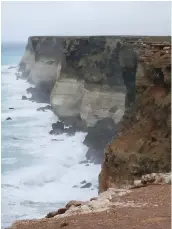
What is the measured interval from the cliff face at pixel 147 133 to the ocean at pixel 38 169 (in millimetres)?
8411

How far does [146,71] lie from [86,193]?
12545 mm

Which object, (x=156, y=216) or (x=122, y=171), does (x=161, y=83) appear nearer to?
(x=122, y=171)

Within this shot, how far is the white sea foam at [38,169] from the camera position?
2389 centimetres

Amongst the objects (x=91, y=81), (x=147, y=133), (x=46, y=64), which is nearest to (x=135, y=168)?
(x=147, y=133)

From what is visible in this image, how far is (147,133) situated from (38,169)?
17039mm

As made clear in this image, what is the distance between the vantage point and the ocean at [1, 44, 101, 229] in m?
23.8

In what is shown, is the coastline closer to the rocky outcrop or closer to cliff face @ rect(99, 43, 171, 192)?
cliff face @ rect(99, 43, 171, 192)

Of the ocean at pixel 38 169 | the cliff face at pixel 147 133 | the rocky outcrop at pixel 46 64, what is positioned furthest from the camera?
the rocky outcrop at pixel 46 64

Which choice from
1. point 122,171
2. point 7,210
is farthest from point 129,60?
point 122,171

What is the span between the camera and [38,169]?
99.6 ft

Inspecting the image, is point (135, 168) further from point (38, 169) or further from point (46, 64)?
point (46, 64)

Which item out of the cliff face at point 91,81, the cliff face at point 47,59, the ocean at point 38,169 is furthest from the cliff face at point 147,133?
the cliff face at point 47,59

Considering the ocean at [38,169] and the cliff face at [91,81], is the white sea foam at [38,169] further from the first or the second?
the cliff face at [91,81]

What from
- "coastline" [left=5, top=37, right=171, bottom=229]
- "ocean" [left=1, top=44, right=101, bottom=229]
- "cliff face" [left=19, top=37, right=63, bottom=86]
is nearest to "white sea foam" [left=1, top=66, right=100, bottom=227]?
"ocean" [left=1, top=44, right=101, bottom=229]
